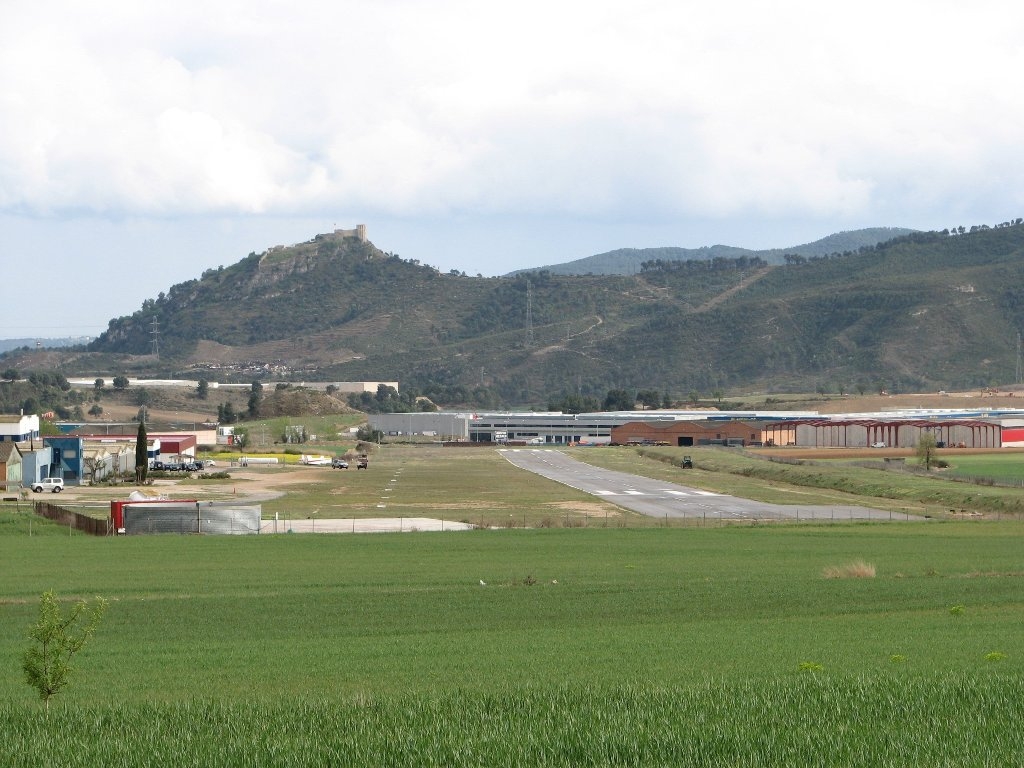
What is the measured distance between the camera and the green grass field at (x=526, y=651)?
443 inches

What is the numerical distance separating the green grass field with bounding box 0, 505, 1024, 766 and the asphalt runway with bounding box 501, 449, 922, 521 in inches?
460

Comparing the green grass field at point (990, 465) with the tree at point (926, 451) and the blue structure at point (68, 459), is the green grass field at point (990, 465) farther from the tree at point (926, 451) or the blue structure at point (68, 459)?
the blue structure at point (68, 459)

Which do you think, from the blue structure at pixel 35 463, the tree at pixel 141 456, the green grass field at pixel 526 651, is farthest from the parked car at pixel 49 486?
the green grass field at pixel 526 651

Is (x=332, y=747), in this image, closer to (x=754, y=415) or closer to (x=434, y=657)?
(x=434, y=657)

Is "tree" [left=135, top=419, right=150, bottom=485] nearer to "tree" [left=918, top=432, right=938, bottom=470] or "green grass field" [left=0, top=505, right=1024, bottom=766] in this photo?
"green grass field" [left=0, top=505, right=1024, bottom=766]

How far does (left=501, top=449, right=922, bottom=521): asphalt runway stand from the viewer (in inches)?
2334

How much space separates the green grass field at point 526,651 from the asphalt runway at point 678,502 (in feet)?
38.3

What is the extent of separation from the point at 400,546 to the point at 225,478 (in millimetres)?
49939

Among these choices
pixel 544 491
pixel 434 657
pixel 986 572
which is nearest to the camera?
pixel 434 657

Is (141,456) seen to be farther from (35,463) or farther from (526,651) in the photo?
(526,651)

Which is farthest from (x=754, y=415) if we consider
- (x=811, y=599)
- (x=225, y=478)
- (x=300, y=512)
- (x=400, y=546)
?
(x=811, y=599)

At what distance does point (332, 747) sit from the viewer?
11.2 metres

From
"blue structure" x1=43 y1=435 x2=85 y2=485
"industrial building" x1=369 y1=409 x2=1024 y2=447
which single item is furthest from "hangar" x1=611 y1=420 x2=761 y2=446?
"blue structure" x1=43 y1=435 x2=85 y2=485

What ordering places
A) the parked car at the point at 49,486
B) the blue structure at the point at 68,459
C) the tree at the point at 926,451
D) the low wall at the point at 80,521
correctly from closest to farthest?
the low wall at the point at 80,521 < the parked car at the point at 49,486 < the blue structure at the point at 68,459 < the tree at the point at 926,451
